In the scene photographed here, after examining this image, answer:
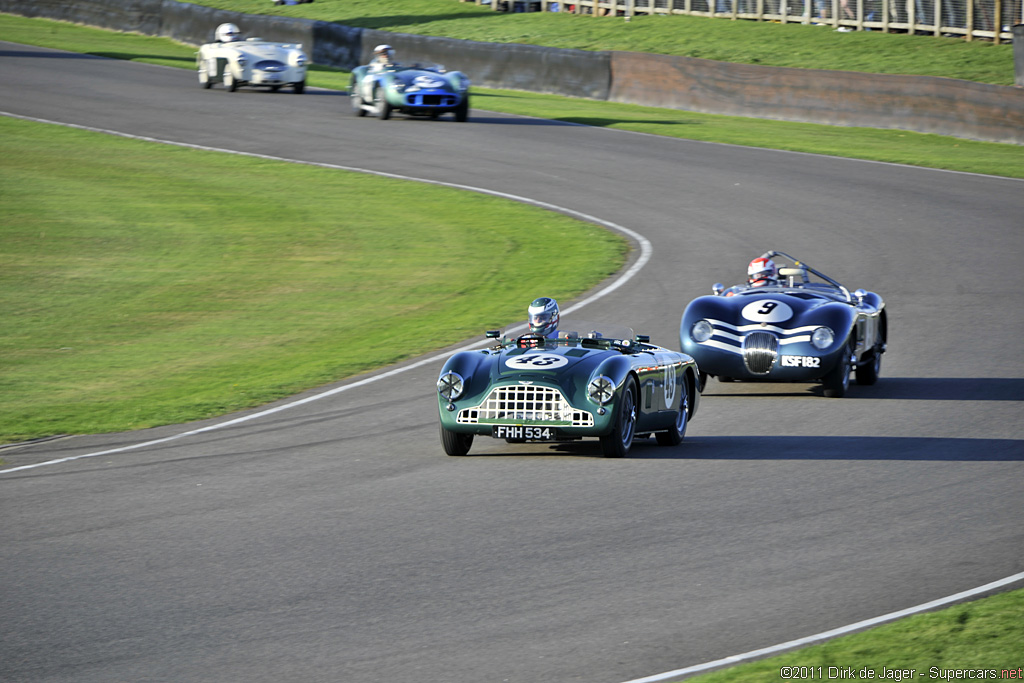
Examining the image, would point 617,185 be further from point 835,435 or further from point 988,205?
point 835,435

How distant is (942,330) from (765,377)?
3.65m

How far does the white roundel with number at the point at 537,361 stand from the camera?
10.4 m

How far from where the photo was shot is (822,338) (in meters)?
13.0

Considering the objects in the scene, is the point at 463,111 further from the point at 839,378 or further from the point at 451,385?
the point at 451,385

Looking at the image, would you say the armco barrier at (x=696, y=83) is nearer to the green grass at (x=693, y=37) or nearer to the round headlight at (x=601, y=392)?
the green grass at (x=693, y=37)

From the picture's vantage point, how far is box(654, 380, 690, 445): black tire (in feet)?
37.1

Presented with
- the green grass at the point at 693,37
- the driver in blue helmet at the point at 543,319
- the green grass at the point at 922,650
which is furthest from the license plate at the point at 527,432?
the green grass at the point at 693,37

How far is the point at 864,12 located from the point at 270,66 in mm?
16611

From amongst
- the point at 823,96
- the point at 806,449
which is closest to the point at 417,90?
the point at 823,96

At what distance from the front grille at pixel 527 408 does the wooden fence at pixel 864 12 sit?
29986 mm

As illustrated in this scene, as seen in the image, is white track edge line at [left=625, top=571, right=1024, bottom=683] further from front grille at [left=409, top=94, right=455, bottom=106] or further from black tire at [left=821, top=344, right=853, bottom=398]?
front grille at [left=409, top=94, right=455, bottom=106]

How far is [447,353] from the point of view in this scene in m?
15.1

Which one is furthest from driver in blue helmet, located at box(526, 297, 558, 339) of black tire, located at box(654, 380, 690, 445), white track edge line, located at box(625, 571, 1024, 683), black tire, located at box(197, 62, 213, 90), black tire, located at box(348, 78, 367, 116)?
black tire, located at box(197, 62, 213, 90)

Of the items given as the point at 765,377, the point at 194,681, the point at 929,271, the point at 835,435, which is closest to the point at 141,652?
the point at 194,681
